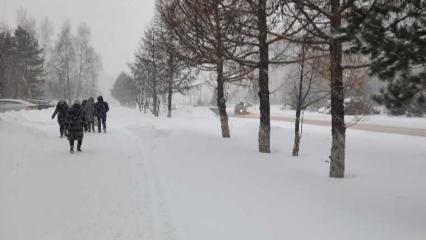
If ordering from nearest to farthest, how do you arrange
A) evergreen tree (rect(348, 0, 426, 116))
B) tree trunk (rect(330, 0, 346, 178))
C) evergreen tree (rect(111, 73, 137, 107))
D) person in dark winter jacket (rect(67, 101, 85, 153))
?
1. evergreen tree (rect(348, 0, 426, 116))
2. tree trunk (rect(330, 0, 346, 178))
3. person in dark winter jacket (rect(67, 101, 85, 153))
4. evergreen tree (rect(111, 73, 137, 107))

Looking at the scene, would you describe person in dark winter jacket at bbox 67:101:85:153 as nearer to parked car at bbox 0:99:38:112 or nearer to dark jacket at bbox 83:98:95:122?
dark jacket at bbox 83:98:95:122

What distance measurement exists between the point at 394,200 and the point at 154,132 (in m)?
14.2

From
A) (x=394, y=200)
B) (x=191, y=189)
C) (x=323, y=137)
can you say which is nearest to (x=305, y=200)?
(x=394, y=200)

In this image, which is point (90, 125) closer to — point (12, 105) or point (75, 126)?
point (75, 126)

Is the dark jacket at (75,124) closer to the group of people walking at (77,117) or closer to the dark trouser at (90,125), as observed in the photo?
the group of people walking at (77,117)

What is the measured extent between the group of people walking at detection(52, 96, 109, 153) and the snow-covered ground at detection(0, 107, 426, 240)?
0.67m

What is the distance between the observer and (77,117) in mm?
15727

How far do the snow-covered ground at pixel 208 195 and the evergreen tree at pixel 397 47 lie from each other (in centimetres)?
182

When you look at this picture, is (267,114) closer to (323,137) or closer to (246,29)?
(246,29)

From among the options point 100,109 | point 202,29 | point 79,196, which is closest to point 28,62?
point 100,109

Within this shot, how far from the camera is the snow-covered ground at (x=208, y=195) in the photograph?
22.2ft

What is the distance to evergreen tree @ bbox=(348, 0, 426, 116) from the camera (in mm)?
6289

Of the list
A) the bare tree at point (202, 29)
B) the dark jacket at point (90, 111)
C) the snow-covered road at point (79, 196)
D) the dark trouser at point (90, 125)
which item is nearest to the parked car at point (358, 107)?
the bare tree at point (202, 29)


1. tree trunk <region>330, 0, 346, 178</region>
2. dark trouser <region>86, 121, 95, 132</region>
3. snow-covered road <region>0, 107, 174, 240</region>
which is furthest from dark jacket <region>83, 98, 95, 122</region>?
tree trunk <region>330, 0, 346, 178</region>
